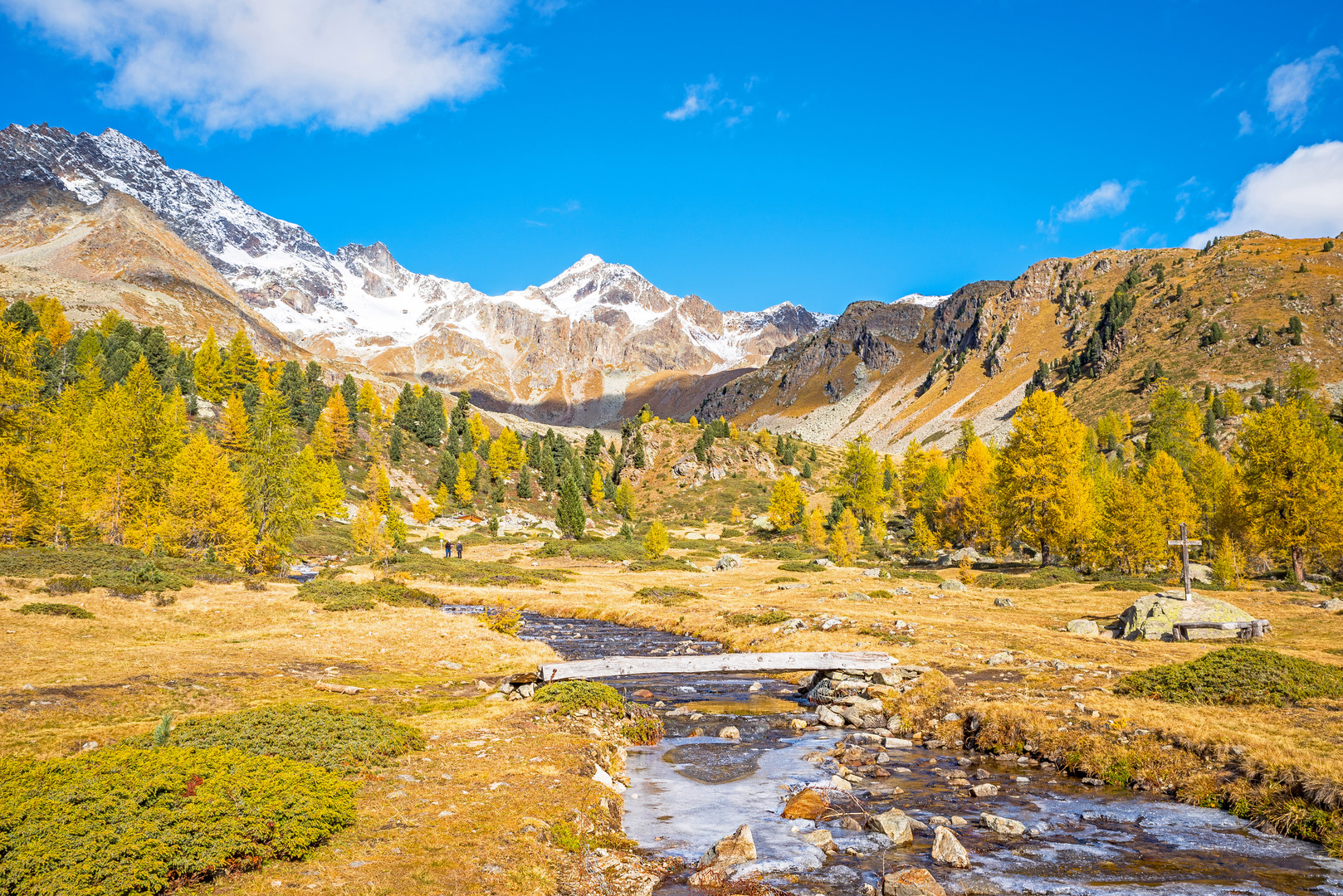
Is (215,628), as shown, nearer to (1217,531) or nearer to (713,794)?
(713,794)

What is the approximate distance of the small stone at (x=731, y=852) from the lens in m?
10.7

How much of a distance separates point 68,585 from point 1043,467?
2489 inches

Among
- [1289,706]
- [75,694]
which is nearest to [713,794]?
[1289,706]

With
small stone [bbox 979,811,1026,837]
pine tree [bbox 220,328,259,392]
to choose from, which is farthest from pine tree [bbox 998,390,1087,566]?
pine tree [bbox 220,328,259,392]

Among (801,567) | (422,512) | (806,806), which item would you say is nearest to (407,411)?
(422,512)

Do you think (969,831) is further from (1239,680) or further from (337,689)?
(337,689)

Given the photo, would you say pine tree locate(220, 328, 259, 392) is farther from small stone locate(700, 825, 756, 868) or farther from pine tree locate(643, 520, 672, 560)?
small stone locate(700, 825, 756, 868)

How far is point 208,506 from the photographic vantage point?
4675 centimetres

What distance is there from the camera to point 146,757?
412 inches

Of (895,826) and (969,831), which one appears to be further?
(969,831)

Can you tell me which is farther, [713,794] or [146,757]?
[713,794]

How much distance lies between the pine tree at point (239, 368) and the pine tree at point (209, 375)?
2.84 feet

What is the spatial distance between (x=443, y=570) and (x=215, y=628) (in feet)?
107

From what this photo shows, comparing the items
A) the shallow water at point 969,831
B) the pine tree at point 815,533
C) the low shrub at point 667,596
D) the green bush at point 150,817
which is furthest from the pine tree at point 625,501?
the green bush at point 150,817
